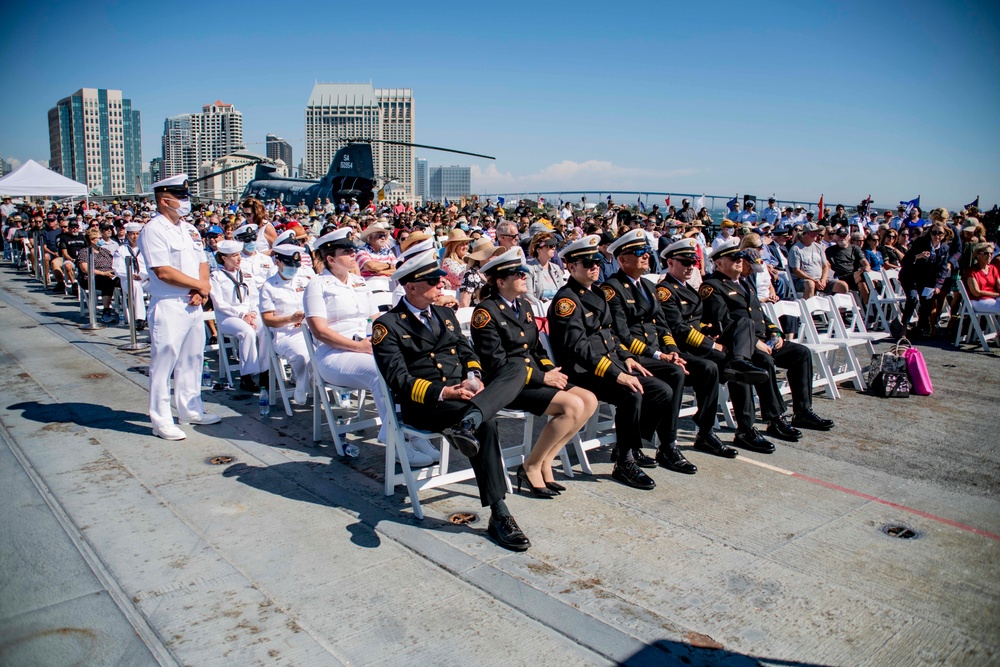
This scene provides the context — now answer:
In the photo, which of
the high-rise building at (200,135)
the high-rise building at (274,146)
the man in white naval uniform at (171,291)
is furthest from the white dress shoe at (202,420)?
the high-rise building at (200,135)

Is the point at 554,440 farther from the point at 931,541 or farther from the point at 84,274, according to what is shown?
the point at 84,274

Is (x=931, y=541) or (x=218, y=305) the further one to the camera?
(x=218, y=305)

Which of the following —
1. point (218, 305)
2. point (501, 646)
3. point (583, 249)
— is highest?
point (583, 249)

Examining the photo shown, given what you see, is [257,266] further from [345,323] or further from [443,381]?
[443,381]

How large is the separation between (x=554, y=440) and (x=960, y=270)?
8167 millimetres

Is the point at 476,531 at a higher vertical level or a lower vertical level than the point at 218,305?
lower

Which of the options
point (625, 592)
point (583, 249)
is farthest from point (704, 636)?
point (583, 249)

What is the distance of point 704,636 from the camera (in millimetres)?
2918

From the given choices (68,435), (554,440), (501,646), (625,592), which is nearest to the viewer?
(501,646)

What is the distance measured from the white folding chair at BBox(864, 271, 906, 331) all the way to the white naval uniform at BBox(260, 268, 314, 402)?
8.54 m

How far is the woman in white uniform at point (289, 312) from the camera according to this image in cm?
591

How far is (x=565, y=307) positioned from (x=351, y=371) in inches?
62.4

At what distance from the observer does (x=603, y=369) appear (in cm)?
474

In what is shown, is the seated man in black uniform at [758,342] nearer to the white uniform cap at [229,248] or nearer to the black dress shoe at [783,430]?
the black dress shoe at [783,430]
